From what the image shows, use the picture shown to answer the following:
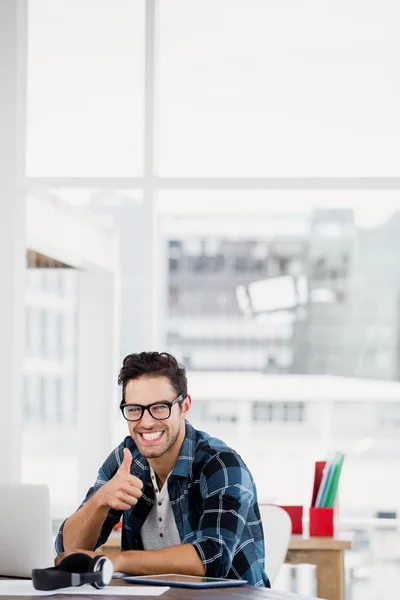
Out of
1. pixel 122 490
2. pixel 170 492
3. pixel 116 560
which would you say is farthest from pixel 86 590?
pixel 170 492

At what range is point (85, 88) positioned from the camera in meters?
4.42

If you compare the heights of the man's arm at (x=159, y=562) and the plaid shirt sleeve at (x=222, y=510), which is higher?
the plaid shirt sleeve at (x=222, y=510)

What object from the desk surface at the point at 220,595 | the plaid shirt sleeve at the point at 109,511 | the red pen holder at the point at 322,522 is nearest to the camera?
the desk surface at the point at 220,595

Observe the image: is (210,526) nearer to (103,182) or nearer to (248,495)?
(248,495)

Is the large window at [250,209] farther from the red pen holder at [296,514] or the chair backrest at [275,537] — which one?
the chair backrest at [275,537]

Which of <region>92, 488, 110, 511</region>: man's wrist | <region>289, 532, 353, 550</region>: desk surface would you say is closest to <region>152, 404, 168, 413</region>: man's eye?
<region>92, 488, 110, 511</region>: man's wrist

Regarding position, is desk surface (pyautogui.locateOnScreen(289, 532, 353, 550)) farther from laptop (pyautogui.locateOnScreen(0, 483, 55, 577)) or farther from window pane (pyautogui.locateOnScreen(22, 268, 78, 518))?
laptop (pyautogui.locateOnScreen(0, 483, 55, 577))

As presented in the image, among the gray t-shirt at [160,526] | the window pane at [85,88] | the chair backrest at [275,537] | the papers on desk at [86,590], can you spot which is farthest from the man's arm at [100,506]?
the window pane at [85,88]

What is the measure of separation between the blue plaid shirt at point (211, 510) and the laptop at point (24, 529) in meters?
0.38

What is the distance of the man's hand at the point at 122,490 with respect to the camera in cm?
259

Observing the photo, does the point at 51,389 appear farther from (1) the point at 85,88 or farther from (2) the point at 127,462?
(2) the point at 127,462

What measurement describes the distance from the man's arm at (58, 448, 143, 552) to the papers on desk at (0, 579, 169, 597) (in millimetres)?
349

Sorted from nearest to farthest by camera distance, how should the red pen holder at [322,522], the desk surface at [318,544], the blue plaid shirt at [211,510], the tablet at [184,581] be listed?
the tablet at [184,581] < the blue plaid shirt at [211,510] < the desk surface at [318,544] < the red pen holder at [322,522]

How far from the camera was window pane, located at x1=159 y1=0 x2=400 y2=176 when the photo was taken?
4332mm
